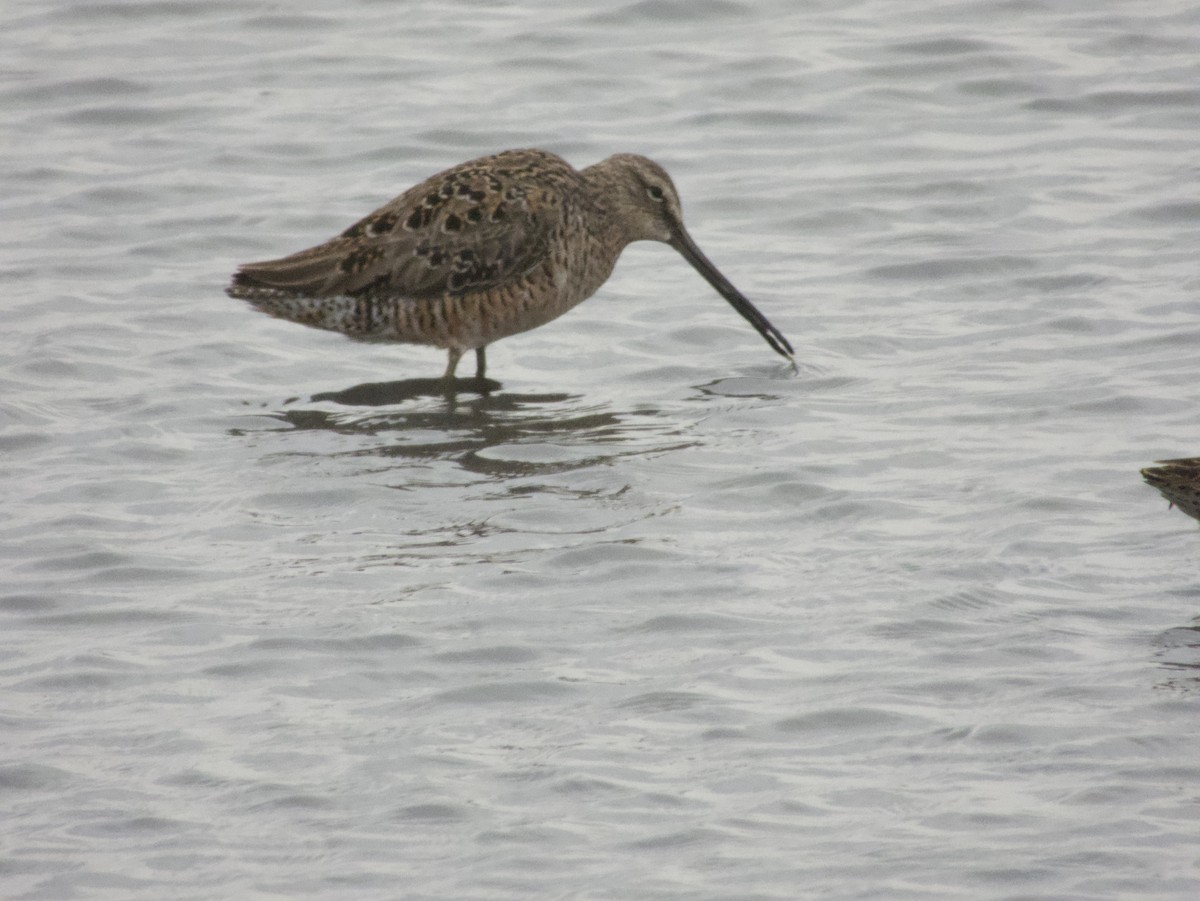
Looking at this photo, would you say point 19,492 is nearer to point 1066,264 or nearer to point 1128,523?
point 1128,523

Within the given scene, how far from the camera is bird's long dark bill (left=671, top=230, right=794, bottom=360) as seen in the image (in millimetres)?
7855

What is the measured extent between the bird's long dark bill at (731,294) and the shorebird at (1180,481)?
213 cm

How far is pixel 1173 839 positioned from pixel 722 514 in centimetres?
224

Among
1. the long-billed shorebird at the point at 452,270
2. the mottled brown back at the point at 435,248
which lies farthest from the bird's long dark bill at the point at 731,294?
the mottled brown back at the point at 435,248

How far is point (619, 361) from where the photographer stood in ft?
26.2

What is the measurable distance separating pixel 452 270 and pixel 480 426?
2.39ft

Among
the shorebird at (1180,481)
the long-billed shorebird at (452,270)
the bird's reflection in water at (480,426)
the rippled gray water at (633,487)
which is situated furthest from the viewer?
the long-billed shorebird at (452,270)

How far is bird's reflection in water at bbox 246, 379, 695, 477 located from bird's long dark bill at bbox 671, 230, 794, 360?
2.33 feet

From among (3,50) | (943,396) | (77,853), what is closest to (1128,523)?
(943,396)

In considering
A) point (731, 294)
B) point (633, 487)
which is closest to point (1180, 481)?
point (633, 487)

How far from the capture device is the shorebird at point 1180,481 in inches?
226

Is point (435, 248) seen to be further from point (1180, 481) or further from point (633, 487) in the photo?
point (1180, 481)

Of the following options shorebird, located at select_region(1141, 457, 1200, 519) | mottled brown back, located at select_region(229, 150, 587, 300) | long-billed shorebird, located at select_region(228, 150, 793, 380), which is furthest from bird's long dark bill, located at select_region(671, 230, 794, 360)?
shorebird, located at select_region(1141, 457, 1200, 519)

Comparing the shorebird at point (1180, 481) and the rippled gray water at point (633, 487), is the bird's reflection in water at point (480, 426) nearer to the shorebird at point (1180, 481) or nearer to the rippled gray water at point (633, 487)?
the rippled gray water at point (633, 487)
